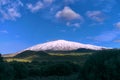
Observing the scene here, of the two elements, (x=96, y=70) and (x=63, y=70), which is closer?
(x=96, y=70)

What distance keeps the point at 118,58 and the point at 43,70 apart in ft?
69.6

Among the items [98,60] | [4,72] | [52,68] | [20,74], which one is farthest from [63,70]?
[98,60]

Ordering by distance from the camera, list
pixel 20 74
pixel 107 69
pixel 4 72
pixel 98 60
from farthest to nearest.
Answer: pixel 20 74, pixel 4 72, pixel 98 60, pixel 107 69

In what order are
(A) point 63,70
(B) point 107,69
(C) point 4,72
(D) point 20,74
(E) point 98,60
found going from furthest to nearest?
1. (A) point 63,70
2. (D) point 20,74
3. (C) point 4,72
4. (E) point 98,60
5. (B) point 107,69

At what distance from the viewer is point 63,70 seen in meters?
43.5

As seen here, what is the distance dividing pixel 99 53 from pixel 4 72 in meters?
9.11

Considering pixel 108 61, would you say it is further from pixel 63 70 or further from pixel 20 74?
pixel 63 70

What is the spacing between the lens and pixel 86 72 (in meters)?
26.2

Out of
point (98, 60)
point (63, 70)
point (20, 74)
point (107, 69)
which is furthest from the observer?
point (63, 70)

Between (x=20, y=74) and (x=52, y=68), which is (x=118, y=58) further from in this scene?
(x=52, y=68)

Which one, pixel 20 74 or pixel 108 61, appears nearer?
pixel 108 61

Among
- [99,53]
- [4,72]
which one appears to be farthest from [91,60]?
[4,72]

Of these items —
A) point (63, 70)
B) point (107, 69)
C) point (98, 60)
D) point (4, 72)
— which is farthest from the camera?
point (63, 70)

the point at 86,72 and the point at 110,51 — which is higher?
the point at 110,51
